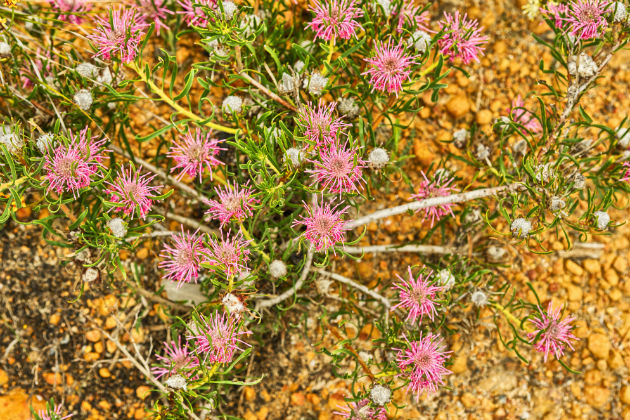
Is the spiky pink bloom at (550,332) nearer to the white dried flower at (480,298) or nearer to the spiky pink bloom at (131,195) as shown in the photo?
the white dried flower at (480,298)

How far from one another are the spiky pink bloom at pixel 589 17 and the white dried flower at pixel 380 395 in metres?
1.43

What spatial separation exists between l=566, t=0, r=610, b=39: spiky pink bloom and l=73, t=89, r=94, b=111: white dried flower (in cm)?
174

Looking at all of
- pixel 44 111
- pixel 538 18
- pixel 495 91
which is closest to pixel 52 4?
pixel 44 111

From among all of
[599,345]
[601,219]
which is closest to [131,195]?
[601,219]

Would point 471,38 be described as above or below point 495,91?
above

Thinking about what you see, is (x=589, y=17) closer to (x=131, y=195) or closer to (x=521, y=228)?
(x=521, y=228)

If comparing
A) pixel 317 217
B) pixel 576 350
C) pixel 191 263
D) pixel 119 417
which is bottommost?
pixel 119 417

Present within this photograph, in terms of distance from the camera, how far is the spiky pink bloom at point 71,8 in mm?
2201

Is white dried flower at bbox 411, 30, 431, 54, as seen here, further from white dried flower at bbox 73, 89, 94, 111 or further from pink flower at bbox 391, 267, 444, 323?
white dried flower at bbox 73, 89, 94, 111

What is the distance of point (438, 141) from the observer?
2490 mm

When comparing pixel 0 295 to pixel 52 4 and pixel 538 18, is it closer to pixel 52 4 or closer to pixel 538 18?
pixel 52 4

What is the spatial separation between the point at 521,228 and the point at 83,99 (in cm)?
162

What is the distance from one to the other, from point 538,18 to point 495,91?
412 mm

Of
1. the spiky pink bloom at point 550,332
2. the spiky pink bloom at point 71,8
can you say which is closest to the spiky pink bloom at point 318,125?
the spiky pink bloom at point 550,332
